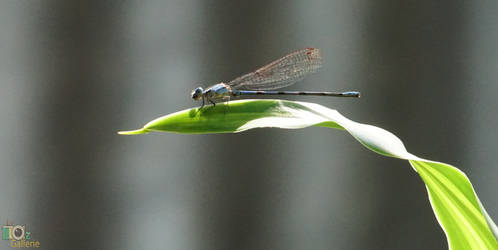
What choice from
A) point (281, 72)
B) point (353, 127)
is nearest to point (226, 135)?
point (281, 72)

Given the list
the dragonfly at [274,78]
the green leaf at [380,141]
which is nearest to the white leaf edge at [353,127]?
the green leaf at [380,141]

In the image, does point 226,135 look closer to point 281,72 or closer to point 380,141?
point 281,72

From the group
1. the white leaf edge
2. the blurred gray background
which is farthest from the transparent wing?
the blurred gray background

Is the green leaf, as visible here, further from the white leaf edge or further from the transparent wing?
the transparent wing

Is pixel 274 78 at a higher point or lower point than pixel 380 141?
higher

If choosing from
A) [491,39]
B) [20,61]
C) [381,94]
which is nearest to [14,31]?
[20,61]

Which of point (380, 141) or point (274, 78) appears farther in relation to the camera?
point (274, 78)

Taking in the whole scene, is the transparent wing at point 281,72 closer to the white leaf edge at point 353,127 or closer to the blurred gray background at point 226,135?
the white leaf edge at point 353,127

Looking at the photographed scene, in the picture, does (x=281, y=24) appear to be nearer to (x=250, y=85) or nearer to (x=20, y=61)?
(x=250, y=85)
